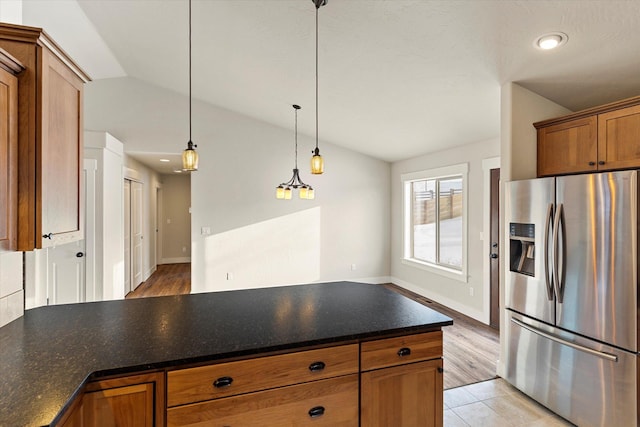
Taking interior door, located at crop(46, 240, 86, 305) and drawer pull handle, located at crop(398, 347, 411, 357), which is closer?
drawer pull handle, located at crop(398, 347, 411, 357)

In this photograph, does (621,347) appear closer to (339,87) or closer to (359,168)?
(339,87)

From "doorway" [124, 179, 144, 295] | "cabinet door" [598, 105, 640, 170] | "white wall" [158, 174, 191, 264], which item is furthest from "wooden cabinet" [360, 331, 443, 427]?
"white wall" [158, 174, 191, 264]

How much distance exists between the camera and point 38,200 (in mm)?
1319

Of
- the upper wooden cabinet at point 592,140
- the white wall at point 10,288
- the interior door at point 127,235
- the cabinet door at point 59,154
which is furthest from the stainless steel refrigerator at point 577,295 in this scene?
the interior door at point 127,235

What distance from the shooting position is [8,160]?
1.23 meters

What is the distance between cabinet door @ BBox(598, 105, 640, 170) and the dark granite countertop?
164cm

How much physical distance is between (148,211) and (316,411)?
6618mm

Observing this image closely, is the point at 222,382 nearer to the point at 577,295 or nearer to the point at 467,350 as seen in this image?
the point at 577,295

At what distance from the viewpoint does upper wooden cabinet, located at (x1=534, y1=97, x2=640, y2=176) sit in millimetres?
1962

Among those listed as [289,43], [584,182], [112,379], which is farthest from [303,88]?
[112,379]

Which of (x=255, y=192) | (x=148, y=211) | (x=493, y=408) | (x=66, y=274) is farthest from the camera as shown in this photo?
(x=148, y=211)

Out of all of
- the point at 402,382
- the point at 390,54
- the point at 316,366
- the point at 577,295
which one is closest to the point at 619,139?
the point at 577,295

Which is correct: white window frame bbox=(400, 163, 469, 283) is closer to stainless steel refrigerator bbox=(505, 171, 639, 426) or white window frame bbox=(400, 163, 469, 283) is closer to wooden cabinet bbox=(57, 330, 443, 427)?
stainless steel refrigerator bbox=(505, 171, 639, 426)

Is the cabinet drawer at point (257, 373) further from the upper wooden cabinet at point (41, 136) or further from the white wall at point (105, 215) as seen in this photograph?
the white wall at point (105, 215)
